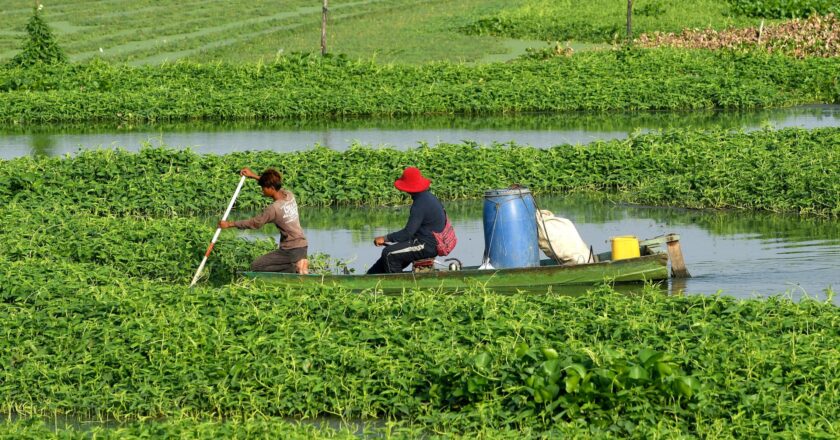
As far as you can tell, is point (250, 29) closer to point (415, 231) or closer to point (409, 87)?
point (409, 87)

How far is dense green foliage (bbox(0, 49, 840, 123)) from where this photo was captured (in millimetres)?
29922

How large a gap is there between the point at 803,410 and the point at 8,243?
9.78m

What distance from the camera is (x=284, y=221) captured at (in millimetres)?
15141

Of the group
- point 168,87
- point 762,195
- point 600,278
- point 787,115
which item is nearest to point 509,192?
point 600,278

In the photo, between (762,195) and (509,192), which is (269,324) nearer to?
(509,192)

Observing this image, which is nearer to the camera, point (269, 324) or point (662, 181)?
point (269, 324)

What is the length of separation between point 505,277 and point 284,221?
2.54 meters

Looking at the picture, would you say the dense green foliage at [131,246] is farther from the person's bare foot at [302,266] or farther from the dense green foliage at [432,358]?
the dense green foliage at [432,358]

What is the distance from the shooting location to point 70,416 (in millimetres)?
11156

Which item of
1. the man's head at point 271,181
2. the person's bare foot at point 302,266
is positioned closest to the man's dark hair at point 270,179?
the man's head at point 271,181

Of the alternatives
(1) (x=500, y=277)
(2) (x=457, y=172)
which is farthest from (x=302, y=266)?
(2) (x=457, y=172)

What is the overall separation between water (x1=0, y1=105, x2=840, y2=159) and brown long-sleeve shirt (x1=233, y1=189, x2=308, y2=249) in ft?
32.0

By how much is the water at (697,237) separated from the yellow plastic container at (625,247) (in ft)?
1.99

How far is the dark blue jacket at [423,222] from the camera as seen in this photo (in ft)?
49.3
